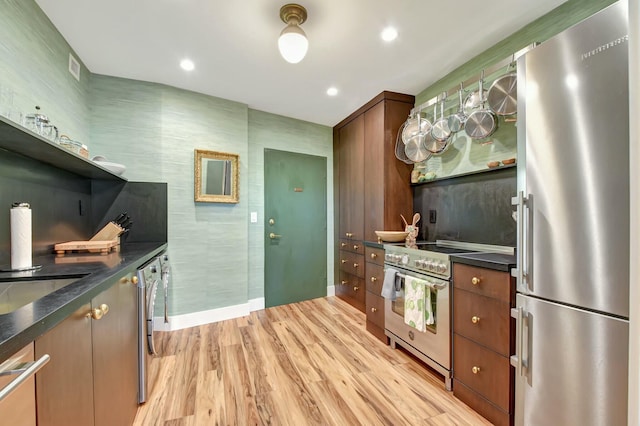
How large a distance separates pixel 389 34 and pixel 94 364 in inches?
98.2

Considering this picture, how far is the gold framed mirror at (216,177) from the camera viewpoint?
2.75m

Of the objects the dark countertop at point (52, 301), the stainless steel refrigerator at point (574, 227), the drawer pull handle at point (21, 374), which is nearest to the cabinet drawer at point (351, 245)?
the stainless steel refrigerator at point (574, 227)

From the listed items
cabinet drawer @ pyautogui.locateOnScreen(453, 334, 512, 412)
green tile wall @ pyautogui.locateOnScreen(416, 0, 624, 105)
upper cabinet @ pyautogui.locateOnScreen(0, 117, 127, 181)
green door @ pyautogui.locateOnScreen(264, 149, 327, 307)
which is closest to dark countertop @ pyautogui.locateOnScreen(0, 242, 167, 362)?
upper cabinet @ pyautogui.locateOnScreen(0, 117, 127, 181)

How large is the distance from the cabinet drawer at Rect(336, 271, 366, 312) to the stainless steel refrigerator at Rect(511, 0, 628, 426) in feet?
6.43

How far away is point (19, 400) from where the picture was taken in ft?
1.84

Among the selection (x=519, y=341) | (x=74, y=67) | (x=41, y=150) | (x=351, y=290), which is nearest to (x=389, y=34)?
(x=519, y=341)

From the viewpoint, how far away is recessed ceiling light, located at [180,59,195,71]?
223 cm

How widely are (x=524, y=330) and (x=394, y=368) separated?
3.44 feet

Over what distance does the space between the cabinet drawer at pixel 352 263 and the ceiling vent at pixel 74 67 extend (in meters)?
3.22

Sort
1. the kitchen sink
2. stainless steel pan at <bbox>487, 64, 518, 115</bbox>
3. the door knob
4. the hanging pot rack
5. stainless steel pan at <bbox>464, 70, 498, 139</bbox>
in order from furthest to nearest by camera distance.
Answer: stainless steel pan at <bbox>464, 70, 498, 139</bbox> < stainless steel pan at <bbox>487, 64, 518, 115</bbox> < the hanging pot rack < the kitchen sink < the door knob

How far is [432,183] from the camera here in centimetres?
267

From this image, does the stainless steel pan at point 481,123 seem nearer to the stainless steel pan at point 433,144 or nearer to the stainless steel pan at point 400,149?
the stainless steel pan at point 433,144

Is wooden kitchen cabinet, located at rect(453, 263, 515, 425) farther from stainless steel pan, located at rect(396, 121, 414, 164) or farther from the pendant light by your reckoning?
the pendant light

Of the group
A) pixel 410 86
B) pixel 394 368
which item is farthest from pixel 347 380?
pixel 410 86
